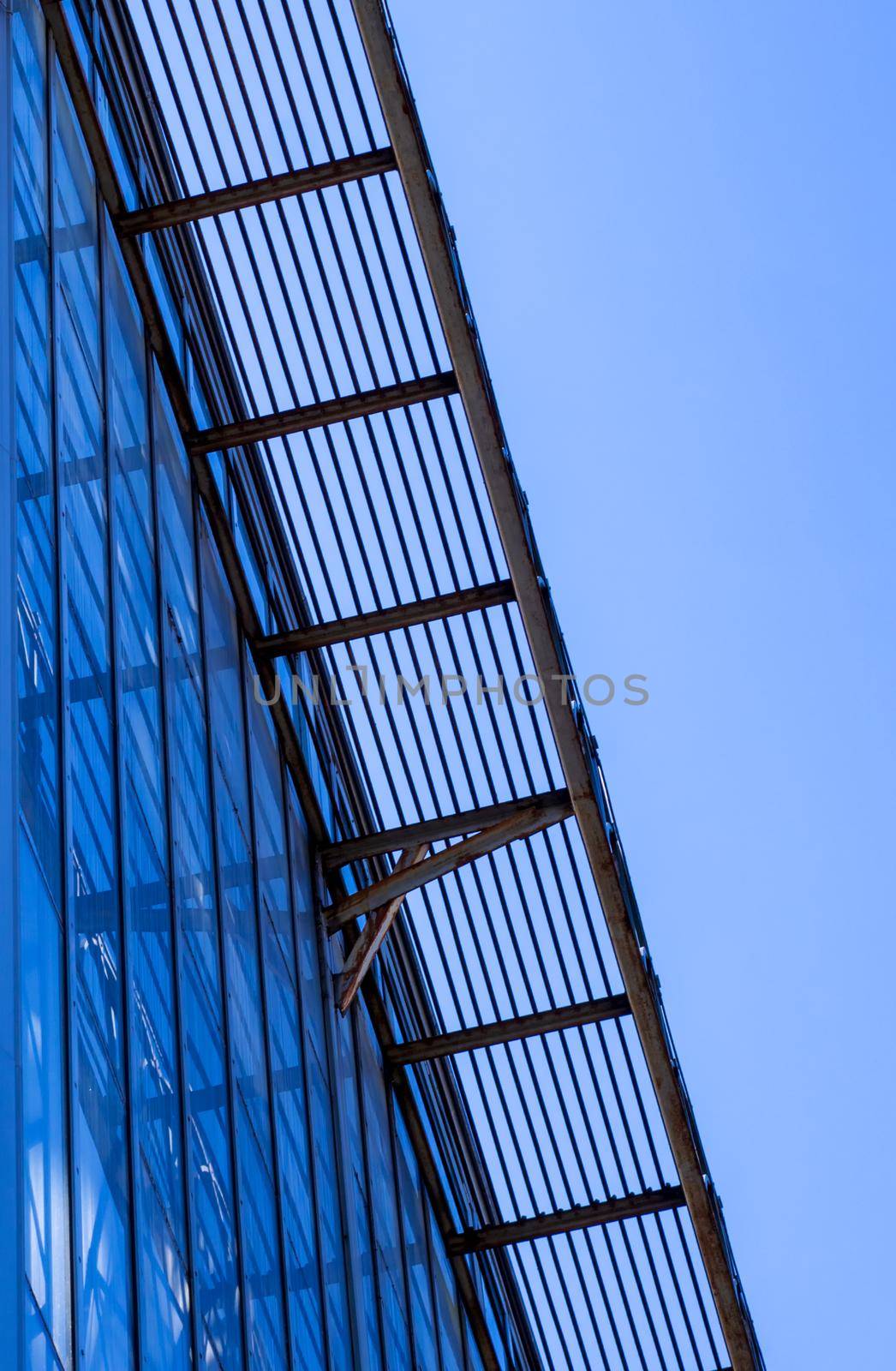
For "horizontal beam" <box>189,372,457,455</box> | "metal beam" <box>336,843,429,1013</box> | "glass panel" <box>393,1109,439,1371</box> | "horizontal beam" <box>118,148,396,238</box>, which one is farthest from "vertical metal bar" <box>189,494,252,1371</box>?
"glass panel" <box>393,1109,439,1371</box>

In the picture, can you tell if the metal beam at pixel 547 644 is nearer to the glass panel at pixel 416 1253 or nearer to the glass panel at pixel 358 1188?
the glass panel at pixel 358 1188

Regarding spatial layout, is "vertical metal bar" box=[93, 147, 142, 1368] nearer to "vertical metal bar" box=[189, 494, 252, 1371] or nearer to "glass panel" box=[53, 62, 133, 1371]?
"glass panel" box=[53, 62, 133, 1371]

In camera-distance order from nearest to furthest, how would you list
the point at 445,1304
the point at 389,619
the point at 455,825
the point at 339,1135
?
1. the point at 339,1135
2. the point at 389,619
3. the point at 455,825
4. the point at 445,1304

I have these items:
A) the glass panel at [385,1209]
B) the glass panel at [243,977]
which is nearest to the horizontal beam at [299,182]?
the glass panel at [243,977]

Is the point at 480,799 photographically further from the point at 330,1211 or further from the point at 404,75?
the point at 404,75

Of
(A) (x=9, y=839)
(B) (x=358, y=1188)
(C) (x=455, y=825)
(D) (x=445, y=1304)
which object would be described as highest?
(C) (x=455, y=825)

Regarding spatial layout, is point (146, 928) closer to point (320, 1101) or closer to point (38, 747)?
point (38, 747)

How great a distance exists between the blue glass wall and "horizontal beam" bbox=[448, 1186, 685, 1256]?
2506mm

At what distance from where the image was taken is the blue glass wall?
42.3ft

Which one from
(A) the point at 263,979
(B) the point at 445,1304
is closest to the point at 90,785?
(A) the point at 263,979

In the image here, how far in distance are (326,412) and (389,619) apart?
87.7 inches

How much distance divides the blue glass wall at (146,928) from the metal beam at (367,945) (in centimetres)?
30

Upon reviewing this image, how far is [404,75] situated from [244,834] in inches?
270

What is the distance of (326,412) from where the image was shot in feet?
70.3
